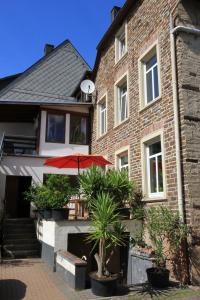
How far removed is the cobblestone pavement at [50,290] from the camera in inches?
264

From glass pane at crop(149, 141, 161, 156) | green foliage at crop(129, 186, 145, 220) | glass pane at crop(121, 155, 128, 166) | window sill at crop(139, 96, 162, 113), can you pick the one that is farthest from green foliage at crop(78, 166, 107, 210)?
glass pane at crop(121, 155, 128, 166)

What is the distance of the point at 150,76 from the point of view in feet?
35.8

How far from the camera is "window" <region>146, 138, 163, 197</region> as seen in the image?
9.62 meters

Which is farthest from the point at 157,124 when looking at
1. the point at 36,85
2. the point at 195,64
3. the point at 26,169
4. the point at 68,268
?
the point at 36,85

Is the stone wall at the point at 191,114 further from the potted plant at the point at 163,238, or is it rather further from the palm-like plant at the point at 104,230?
the palm-like plant at the point at 104,230

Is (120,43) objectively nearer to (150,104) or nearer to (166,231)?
(150,104)

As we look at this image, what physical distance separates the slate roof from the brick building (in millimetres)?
5498

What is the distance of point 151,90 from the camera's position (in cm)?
1073

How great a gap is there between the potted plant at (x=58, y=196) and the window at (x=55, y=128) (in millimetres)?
5121

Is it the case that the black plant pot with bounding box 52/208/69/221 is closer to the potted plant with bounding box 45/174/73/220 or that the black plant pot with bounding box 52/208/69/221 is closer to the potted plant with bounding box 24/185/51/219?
the potted plant with bounding box 45/174/73/220

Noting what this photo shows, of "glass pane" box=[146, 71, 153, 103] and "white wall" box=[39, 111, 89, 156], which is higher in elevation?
"glass pane" box=[146, 71, 153, 103]

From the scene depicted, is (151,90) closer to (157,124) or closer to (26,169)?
(157,124)

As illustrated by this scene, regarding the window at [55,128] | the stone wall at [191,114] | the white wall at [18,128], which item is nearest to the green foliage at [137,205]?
the stone wall at [191,114]

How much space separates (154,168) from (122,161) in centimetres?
278
